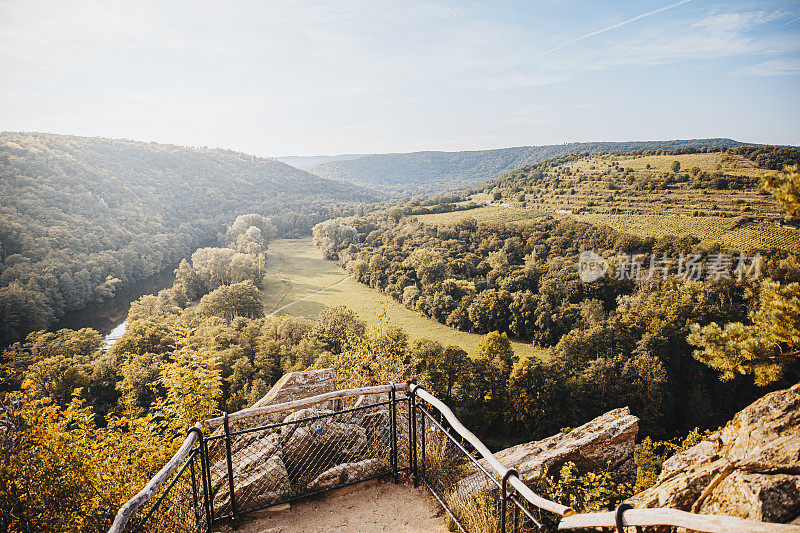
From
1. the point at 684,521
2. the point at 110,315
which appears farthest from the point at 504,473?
the point at 110,315

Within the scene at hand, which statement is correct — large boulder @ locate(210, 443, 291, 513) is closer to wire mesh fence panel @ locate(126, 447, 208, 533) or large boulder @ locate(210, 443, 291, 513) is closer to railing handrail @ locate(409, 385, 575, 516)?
wire mesh fence panel @ locate(126, 447, 208, 533)

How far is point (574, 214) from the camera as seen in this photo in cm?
6838

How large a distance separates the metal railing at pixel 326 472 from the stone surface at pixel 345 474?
0.5 inches

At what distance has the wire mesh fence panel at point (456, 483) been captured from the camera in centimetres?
440

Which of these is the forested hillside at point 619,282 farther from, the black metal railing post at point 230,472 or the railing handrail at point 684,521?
the black metal railing post at point 230,472

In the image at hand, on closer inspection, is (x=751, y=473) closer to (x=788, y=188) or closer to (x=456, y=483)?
(x=788, y=188)

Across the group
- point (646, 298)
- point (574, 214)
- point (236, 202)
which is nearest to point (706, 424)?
point (646, 298)

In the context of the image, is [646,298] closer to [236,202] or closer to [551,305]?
[551,305]

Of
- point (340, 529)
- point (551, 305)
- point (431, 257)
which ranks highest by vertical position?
point (340, 529)

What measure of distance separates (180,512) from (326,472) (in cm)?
182

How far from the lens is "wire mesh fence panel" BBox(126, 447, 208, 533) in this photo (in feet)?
13.4

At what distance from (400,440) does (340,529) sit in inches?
68.0

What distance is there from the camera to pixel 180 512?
4602 millimetres

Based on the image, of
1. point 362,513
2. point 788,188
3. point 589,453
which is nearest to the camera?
point 788,188
